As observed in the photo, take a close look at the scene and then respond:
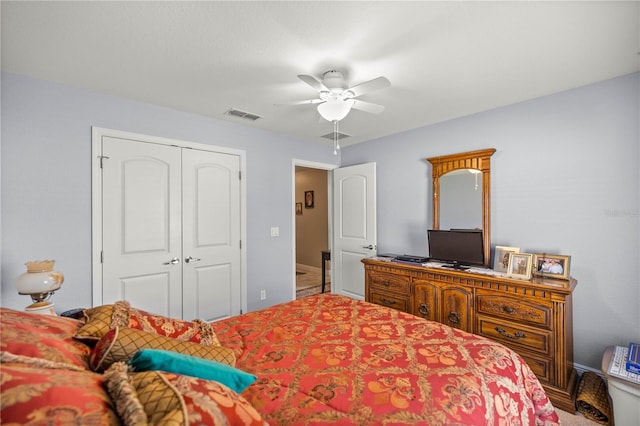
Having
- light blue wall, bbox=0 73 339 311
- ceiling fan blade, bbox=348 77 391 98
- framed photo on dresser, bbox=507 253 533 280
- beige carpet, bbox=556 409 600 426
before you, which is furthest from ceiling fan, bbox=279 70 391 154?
beige carpet, bbox=556 409 600 426

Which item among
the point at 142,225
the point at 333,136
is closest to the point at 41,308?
the point at 142,225

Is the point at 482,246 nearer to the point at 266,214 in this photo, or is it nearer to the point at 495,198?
the point at 495,198

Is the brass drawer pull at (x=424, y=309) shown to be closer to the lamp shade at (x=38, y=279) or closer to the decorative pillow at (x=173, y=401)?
the decorative pillow at (x=173, y=401)

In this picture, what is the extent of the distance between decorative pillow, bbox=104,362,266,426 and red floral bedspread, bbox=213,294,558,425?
0.95 feet

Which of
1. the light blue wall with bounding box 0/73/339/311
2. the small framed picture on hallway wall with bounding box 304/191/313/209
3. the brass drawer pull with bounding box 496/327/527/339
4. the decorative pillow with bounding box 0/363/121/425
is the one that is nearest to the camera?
the decorative pillow with bounding box 0/363/121/425

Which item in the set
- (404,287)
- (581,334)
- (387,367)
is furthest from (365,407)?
(581,334)

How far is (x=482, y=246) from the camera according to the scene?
9.57 feet

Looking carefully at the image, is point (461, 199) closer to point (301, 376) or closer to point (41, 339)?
point (301, 376)

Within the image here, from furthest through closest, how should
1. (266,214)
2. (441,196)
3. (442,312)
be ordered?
(266,214), (441,196), (442,312)

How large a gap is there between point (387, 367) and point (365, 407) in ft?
1.00

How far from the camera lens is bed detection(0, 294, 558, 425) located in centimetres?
68

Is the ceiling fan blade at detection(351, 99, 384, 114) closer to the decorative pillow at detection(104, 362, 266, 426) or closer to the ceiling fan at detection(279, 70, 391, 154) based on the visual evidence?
the ceiling fan at detection(279, 70, 391, 154)

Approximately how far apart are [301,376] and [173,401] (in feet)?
2.30

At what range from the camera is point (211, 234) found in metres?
3.33
